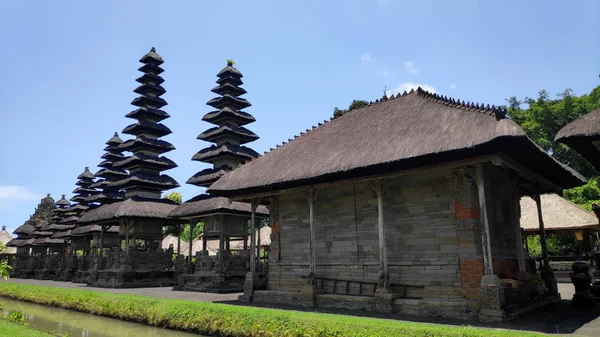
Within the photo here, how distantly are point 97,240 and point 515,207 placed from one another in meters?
30.5

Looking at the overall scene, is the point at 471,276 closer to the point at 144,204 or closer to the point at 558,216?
the point at 558,216

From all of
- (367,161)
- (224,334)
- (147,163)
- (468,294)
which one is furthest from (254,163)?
(147,163)

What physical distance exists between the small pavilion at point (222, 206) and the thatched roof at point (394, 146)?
233 cm

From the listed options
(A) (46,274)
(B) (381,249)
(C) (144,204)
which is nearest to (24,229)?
(A) (46,274)

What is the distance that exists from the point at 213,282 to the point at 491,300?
1415 cm

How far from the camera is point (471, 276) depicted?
10961mm

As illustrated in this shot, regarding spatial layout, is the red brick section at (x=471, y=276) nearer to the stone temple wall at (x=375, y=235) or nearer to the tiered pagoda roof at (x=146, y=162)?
the stone temple wall at (x=375, y=235)

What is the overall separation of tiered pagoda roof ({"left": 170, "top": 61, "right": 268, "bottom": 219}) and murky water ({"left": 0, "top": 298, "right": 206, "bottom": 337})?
8.76m

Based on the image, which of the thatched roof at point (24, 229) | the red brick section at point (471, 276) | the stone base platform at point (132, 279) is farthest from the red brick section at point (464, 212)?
the thatched roof at point (24, 229)

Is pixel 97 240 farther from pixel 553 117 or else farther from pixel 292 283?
pixel 553 117

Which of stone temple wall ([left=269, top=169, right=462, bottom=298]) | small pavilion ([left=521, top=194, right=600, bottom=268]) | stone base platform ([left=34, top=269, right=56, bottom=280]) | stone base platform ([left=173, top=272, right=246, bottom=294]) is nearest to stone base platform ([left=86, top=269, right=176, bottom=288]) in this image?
stone base platform ([left=173, top=272, right=246, bottom=294])

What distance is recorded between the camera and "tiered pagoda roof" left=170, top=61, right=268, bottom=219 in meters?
24.6

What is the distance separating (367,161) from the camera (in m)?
11.7

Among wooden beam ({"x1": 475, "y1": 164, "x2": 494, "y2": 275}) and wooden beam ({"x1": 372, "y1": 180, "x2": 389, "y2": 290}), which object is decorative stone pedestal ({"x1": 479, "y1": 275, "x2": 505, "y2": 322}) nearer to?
wooden beam ({"x1": 475, "y1": 164, "x2": 494, "y2": 275})
